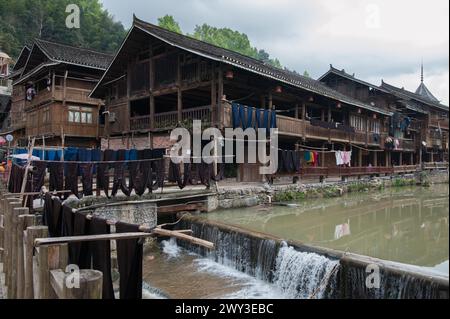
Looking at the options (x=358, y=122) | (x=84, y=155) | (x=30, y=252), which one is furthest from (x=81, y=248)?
(x=358, y=122)

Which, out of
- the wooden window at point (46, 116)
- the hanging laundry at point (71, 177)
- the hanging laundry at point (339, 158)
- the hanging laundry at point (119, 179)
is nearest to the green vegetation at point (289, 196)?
the hanging laundry at point (339, 158)

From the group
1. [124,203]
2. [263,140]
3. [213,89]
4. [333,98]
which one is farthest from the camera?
[333,98]

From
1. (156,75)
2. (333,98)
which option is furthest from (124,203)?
(333,98)

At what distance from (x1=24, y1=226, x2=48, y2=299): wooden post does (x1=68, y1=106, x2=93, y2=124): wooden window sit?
73.6ft

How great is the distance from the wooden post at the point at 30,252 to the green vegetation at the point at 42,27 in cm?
4459

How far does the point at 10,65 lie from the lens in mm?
42406

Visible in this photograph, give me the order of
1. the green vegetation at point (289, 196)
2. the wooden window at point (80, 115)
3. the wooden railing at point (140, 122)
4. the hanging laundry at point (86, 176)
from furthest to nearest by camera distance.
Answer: the wooden window at point (80, 115) → the wooden railing at point (140, 122) → the green vegetation at point (289, 196) → the hanging laundry at point (86, 176)

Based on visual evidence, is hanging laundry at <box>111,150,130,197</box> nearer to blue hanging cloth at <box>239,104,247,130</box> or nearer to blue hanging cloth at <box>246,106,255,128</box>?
blue hanging cloth at <box>239,104,247,130</box>

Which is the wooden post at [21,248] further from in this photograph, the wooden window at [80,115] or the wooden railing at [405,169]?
the wooden railing at [405,169]

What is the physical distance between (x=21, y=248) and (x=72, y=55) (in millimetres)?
23825

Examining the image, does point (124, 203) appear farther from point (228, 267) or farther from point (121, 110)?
point (121, 110)

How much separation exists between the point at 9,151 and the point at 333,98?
18392 mm

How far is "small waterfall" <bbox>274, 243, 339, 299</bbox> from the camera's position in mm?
7434

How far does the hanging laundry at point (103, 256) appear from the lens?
3.87 metres
